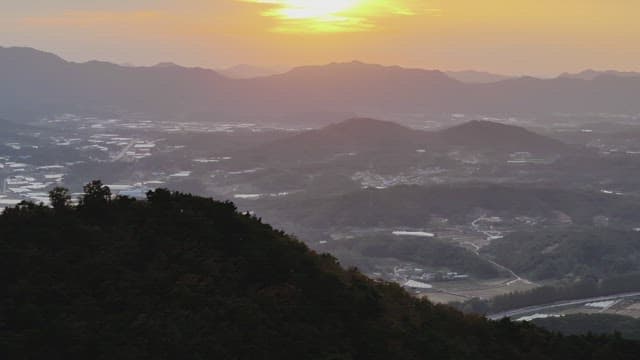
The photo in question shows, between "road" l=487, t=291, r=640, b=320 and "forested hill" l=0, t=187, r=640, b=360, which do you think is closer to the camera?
"forested hill" l=0, t=187, r=640, b=360

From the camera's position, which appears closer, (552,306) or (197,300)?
(197,300)

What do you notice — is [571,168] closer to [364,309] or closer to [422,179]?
[422,179]

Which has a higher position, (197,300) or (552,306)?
(197,300)

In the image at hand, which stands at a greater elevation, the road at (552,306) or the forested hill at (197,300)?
the forested hill at (197,300)

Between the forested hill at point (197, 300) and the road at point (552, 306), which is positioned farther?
the road at point (552, 306)

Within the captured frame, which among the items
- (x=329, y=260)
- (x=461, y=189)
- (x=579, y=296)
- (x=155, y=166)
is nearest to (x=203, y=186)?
(x=155, y=166)

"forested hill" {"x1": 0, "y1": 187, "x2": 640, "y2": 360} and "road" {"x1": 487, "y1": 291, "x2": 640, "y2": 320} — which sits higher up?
"forested hill" {"x1": 0, "y1": 187, "x2": 640, "y2": 360}

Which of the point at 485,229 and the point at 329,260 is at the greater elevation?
the point at 329,260

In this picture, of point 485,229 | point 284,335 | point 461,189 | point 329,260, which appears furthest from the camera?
point 461,189
